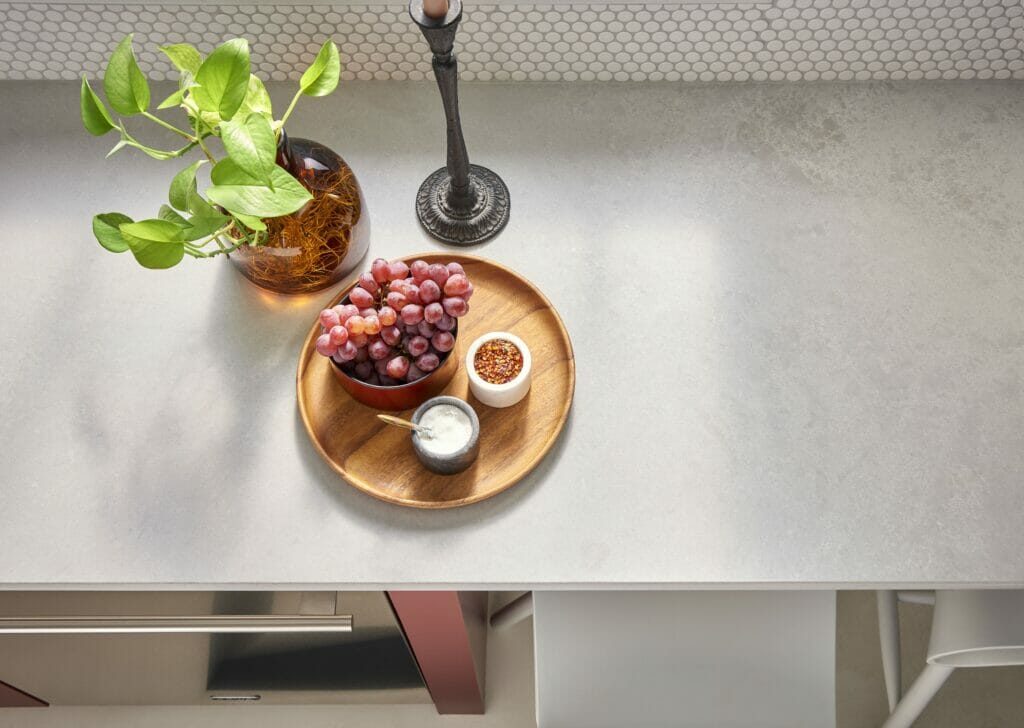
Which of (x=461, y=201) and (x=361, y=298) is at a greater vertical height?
(x=461, y=201)

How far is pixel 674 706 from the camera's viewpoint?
A: 3.52 feet

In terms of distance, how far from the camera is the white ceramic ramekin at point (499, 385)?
91 cm

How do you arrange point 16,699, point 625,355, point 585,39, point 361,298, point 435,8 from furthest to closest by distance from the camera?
point 16,699
point 585,39
point 625,355
point 361,298
point 435,8

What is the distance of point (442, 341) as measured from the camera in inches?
34.7

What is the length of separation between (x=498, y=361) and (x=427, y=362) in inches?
3.2

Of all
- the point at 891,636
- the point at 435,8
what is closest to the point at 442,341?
the point at 435,8

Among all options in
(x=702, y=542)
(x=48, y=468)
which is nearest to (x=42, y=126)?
(x=48, y=468)

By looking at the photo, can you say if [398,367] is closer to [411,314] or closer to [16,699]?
[411,314]

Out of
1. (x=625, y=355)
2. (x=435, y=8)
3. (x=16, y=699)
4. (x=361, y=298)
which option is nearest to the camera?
(x=435, y=8)

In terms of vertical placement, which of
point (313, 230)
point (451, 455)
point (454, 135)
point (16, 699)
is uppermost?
point (454, 135)

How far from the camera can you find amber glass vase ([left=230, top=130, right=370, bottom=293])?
91cm

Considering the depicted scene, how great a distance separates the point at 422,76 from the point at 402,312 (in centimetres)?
42

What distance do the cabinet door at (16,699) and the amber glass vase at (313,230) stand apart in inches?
36.5

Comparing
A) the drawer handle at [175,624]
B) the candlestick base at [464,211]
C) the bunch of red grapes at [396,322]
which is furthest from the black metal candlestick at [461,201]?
the drawer handle at [175,624]
